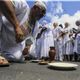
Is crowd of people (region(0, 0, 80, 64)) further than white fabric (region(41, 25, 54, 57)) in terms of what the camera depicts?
No

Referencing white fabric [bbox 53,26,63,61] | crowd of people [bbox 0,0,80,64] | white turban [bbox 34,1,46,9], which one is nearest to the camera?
crowd of people [bbox 0,0,80,64]

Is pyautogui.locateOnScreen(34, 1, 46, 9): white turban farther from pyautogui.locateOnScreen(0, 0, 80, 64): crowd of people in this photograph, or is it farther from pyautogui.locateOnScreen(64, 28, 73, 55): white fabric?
pyautogui.locateOnScreen(64, 28, 73, 55): white fabric

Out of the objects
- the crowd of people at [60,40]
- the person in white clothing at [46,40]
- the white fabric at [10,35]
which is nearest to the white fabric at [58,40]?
the crowd of people at [60,40]

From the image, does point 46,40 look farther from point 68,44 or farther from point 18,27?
point 18,27

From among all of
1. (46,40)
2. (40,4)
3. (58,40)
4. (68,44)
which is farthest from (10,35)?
(68,44)

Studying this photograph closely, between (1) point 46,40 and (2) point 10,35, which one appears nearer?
(2) point 10,35

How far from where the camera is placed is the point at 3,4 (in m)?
1.20

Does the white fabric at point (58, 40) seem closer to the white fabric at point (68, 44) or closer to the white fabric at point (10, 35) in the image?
the white fabric at point (68, 44)

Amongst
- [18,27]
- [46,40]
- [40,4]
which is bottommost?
[18,27]

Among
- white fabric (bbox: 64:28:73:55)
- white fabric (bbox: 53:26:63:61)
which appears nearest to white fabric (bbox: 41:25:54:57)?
white fabric (bbox: 53:26:63:61)

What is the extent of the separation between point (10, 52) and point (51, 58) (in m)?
0.35

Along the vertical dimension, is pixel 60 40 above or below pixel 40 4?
above

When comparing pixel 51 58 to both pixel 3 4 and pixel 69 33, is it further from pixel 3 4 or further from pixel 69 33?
pixel 69 33

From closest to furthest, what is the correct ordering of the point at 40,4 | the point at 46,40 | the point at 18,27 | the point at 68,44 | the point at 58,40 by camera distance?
1. the point at 18,27
2. the point at 40,4
3. the point at 46,40
4. the point at 58,40
5. the point at 68,44
